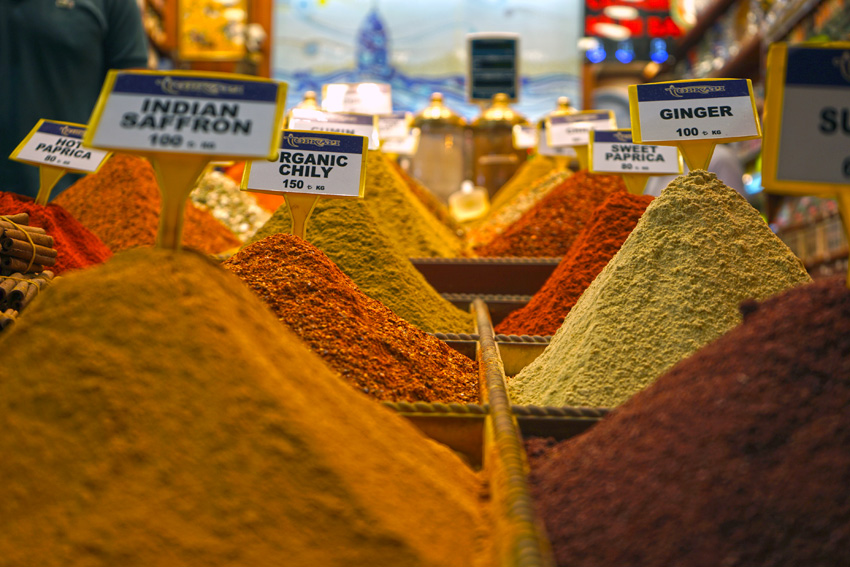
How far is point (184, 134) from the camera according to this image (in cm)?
74

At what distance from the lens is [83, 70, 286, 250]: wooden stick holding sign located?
0.74 m

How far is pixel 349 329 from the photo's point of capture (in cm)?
97

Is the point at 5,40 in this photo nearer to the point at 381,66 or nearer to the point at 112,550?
the point at 112,550

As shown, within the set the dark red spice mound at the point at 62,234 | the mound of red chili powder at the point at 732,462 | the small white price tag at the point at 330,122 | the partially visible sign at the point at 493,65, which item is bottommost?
the mound of red chili powder at the point at 732,462

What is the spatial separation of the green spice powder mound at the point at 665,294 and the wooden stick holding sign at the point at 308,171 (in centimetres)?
47

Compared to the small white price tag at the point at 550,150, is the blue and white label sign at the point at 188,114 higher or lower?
lower

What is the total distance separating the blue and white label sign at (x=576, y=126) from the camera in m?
2.27

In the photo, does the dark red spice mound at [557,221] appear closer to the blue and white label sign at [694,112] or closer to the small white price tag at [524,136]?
the blue and white label sign at [694,112]

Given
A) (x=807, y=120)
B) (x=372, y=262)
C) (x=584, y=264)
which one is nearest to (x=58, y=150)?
(x=372, y=262)

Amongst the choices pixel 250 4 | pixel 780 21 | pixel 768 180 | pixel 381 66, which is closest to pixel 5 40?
pixel 768 180

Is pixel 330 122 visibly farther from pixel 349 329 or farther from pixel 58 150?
pixel 349 329

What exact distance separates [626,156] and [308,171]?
2.62ft

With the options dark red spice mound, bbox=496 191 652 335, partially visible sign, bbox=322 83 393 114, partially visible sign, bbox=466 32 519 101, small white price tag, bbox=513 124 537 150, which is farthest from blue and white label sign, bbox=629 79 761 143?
partially visible sign, bbox=466 32 519 101

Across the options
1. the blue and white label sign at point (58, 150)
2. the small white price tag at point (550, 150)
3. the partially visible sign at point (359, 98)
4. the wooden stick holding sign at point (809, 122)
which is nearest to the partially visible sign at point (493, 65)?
the small white price tag at point (550, 150)
